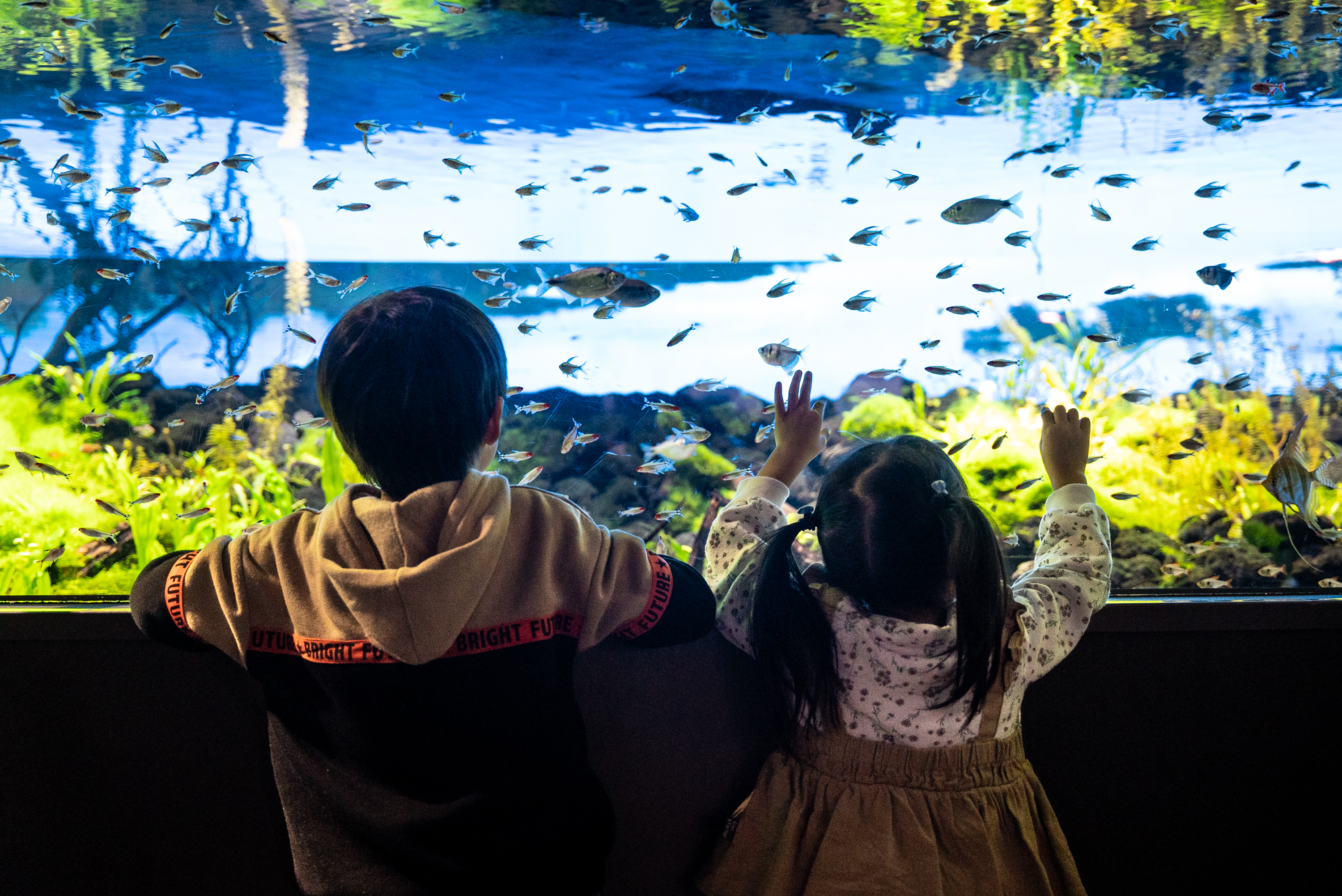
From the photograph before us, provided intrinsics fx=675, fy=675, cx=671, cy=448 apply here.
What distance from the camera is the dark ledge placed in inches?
79.7

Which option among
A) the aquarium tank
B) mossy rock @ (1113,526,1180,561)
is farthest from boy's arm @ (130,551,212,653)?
mossy rock @ (1113,526,1180,561)

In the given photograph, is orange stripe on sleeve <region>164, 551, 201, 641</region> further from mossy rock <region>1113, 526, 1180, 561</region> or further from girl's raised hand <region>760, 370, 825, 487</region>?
mossy rock <region>1113, 526, 1180, 561</region>

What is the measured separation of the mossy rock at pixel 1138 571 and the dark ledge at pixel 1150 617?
1.74m

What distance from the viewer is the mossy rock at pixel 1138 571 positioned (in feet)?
12.8

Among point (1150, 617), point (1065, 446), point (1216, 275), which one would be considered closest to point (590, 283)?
point (1065, 446)

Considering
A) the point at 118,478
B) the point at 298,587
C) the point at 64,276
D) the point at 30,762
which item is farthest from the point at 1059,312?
the point at 64,276

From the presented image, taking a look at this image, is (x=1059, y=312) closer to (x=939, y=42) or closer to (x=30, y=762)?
(x=939, y=42)

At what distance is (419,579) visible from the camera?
1051 mm

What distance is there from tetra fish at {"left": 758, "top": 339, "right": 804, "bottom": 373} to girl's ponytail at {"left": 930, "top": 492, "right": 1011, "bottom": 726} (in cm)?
165

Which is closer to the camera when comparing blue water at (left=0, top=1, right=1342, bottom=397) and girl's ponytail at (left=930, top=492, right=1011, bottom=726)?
girl's ponytail at (left=930, top=492, right=1011, bottom=726)

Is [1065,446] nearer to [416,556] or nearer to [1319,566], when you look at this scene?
[416,556]

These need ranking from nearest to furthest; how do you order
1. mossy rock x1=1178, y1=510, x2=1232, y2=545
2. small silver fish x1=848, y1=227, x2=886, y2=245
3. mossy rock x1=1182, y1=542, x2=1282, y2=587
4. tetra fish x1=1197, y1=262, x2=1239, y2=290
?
tetra fish x1=1197, y1=262, x2=1239, y2=290
small silver fish x1=848, y1=227, x2=886, y2=245
mossy rock x1=1182, y1=542, x2=1282, y2=587
mossy rock x1=1178, y1=510, x2=1232, y2=545

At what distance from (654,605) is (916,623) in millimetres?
613

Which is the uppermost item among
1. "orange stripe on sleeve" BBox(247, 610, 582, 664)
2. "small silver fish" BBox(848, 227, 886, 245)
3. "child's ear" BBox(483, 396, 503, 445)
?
"small silver fish" BBox(848, 227, 886, 245)
